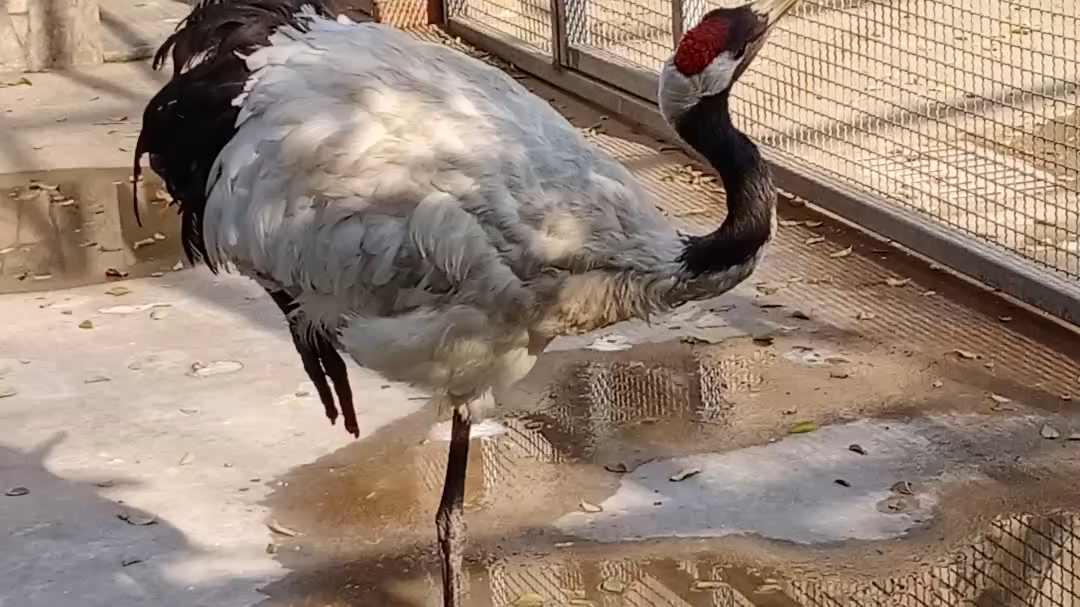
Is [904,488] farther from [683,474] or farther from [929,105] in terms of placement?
[929,105]

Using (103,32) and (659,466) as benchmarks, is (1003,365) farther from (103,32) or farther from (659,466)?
(103,32)

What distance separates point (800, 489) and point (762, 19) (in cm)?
148

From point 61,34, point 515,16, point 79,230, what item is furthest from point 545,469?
point 61,34

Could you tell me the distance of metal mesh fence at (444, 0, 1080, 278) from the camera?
625 centimetres

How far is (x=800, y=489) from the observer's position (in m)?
4.49

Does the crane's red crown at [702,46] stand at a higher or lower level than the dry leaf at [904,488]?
higher

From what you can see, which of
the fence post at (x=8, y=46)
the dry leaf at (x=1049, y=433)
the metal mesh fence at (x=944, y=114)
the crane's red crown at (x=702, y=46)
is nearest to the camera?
the crane's red crown at (x=702, y=46)

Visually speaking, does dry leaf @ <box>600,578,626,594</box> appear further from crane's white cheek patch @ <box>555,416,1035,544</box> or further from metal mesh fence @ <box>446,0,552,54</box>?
metal mesh fence @ <box>446,0,552,54</box>

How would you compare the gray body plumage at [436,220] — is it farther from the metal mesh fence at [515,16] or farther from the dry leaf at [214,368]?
the metal mesh fence at [515,16]

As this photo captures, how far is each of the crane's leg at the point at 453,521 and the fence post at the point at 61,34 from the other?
611 cm

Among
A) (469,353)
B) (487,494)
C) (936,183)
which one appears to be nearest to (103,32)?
(936,183)

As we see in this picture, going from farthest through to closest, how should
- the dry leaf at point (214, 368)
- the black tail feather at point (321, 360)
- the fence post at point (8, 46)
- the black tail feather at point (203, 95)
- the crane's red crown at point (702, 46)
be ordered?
the fence post at point (8, 46), the dry leaf at point (214, 368), the black tail feather at point (321, 360), the black tail feather at point (203, 95), the crane's red crown at point (702, 46)

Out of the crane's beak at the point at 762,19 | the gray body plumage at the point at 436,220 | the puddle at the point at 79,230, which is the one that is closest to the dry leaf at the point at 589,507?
the gray body plumage at the point at 436,220

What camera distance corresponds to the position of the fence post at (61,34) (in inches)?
367
